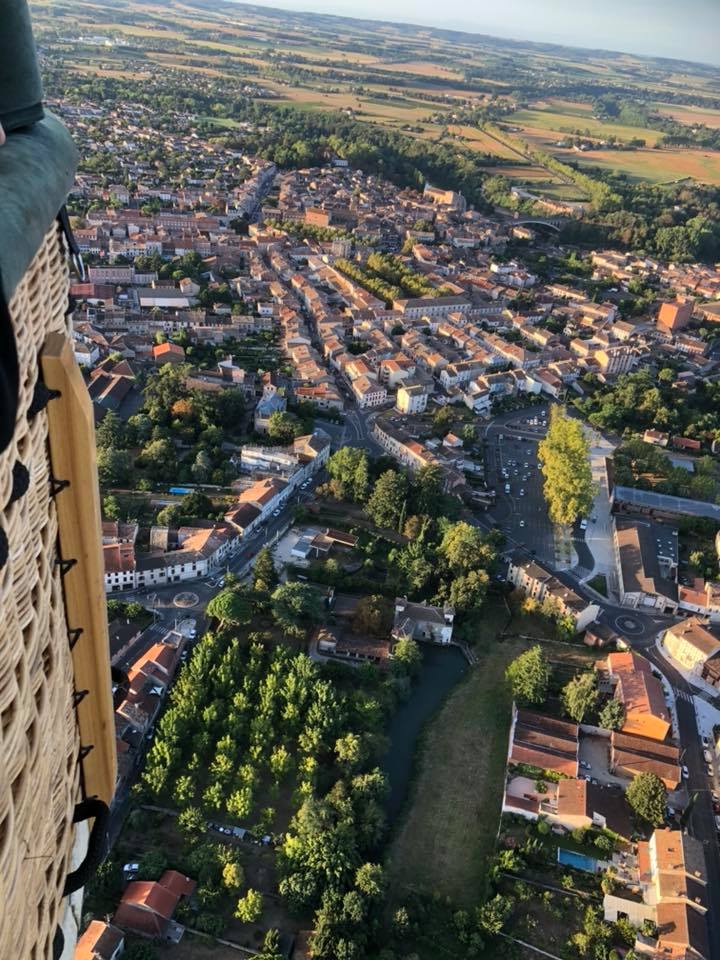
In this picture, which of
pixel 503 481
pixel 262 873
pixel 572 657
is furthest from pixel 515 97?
pixel 262 873

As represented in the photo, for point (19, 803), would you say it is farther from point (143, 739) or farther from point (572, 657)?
point (572, 657)

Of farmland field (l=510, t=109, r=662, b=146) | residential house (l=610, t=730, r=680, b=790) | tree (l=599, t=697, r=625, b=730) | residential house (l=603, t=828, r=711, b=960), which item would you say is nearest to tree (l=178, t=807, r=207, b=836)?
residential house (l=603, t=828, r=711, b=960)

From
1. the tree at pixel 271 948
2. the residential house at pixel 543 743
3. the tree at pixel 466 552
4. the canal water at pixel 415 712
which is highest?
the tree at pixel 466 552

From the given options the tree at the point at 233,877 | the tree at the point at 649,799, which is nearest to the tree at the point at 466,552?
the tree at the point at 649,799

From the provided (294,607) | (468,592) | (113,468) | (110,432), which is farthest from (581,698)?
(110,432)

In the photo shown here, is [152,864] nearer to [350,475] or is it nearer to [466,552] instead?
[466,552]

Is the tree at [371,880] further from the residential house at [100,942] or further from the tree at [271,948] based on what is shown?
the residential house at [100,942]
